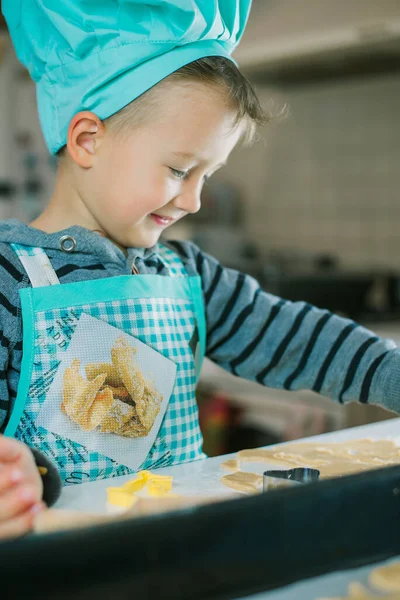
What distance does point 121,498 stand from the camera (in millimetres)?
565

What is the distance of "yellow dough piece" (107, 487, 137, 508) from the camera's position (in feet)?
1.82

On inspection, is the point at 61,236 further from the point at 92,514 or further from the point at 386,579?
Answer: the point at 386,579

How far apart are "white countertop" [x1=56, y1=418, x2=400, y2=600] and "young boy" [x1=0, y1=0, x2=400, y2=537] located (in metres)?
0.05

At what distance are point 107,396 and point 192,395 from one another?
0.46ft

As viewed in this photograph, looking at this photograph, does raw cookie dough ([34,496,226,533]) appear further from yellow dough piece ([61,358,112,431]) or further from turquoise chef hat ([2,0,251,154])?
turquoise chef hat ([2,0,251,154])

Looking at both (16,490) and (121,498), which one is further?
(121,498)

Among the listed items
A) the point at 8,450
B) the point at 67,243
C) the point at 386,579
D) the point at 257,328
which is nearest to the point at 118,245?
the point at 67,243

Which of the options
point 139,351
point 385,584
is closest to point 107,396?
point 139,351

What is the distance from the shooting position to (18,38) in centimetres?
84

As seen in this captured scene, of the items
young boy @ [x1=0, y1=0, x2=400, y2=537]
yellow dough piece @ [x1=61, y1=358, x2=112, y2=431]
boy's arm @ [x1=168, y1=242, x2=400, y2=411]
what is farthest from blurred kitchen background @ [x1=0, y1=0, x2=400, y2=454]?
yellow dough piece @ [x1=61, y1=358, x2=112, y2=431]

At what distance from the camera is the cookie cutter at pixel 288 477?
57cm

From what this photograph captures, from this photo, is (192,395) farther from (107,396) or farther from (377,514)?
(377,514)

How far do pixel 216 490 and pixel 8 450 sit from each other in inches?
8.4

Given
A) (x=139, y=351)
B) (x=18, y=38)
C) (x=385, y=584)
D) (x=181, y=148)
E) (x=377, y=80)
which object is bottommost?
(x=385, y=584)
